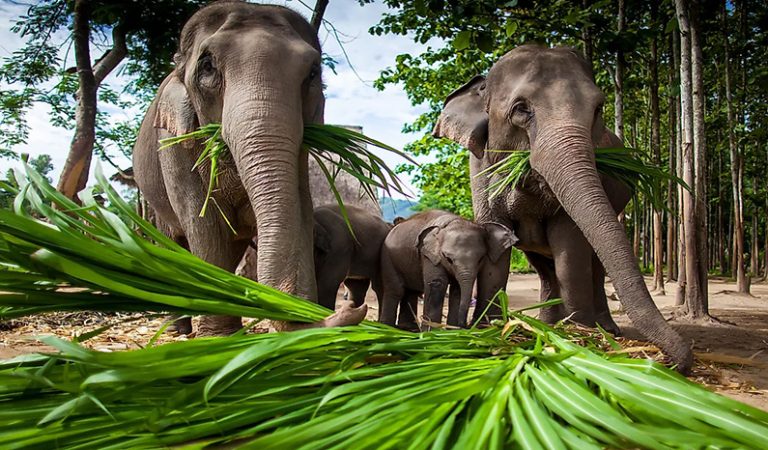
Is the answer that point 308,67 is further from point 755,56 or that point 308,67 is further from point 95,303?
point 755,56

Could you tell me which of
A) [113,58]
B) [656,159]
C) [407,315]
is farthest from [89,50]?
[656,159]

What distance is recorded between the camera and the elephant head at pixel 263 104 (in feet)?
10.7

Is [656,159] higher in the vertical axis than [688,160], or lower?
higher

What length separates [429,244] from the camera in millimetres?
6668

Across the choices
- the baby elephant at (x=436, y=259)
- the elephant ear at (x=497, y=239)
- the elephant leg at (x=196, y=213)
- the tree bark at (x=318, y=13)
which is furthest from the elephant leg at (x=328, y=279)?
the tree bark at (x=318, y=13)

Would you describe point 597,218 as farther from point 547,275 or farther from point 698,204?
point 698,204

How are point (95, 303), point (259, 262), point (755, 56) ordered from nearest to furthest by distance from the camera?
point (95, 303), point (259, 262), point (755, 56)

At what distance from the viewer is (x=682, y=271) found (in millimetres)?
9492

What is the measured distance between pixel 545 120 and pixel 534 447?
3859 millimetres

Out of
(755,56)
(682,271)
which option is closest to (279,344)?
Result: (682,271)

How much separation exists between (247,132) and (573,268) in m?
2.99

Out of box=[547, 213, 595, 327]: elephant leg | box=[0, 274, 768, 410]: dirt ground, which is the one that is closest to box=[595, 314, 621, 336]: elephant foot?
box=[0, 274, 768, 410]: dirt ground

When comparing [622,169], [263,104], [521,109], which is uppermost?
[521,109]

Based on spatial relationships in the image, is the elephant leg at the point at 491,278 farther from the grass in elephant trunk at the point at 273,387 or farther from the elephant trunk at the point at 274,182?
the grass in elephant trunk at the point at 273,387
